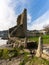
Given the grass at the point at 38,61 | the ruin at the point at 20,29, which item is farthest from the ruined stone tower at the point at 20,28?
the grass at the point at 38,61

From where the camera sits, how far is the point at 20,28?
136ft

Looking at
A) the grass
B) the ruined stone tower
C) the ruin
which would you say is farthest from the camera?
the ruined stone tower

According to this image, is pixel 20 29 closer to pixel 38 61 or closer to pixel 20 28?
pixel 20 28

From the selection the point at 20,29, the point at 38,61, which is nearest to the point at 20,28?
the point at 20,29

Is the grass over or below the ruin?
below

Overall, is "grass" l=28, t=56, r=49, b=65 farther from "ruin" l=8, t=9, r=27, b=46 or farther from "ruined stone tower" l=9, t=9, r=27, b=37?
"ruined stone tower" l=9, t=9, r=27, b=37

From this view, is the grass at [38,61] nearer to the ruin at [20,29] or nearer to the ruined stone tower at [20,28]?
the ruin at [20,29]

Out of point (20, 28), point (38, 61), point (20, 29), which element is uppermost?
point (20, 28)

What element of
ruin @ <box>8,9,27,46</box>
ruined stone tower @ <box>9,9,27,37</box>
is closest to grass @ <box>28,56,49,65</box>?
ruin @ <box>8,9,27,46</box>

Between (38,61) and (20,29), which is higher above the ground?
(20,29)

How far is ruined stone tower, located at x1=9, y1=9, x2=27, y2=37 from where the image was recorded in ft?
132

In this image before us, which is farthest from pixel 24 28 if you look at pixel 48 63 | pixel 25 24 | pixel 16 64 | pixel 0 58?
pixel 48 63

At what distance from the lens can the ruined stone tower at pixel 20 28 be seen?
40231 mm

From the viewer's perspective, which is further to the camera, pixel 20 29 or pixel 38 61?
pixel 20 29
